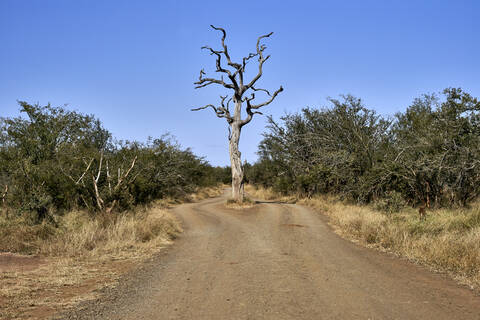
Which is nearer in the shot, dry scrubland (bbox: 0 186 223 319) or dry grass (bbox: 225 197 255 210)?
dry scrubland (bbox: 0 186 223 319)

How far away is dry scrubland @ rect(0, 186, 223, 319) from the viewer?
530 centimetres

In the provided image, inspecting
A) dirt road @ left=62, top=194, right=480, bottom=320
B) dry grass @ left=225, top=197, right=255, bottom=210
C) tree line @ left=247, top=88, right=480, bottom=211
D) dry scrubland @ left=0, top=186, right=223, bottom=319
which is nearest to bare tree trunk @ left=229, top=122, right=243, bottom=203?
dry grass @ left=225, top=197, right=255, bottom=210

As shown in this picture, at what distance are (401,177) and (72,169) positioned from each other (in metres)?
14.8

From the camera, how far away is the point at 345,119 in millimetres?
20688

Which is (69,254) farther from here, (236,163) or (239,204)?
(236,163)

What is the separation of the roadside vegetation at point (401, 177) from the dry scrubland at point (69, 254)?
6568mm

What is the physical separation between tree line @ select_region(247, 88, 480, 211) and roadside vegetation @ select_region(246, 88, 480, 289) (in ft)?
0.14

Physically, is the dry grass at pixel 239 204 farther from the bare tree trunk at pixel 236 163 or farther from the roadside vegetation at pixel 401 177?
the roadside vegetation at pixel 401 177

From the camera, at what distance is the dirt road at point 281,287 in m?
4.73

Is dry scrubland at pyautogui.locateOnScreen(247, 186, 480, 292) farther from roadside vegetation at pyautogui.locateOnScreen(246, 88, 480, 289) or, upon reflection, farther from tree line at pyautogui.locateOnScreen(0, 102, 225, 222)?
tree line at pyautogui.locateOnScreen(0, 102, 225, 222)

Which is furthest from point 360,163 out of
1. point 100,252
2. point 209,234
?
point 100,252

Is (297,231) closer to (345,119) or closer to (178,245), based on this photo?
(178,245)

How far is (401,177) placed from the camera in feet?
54.2

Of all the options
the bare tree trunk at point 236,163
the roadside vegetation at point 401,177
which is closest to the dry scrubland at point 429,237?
the roadside vegetation at point 401,177
